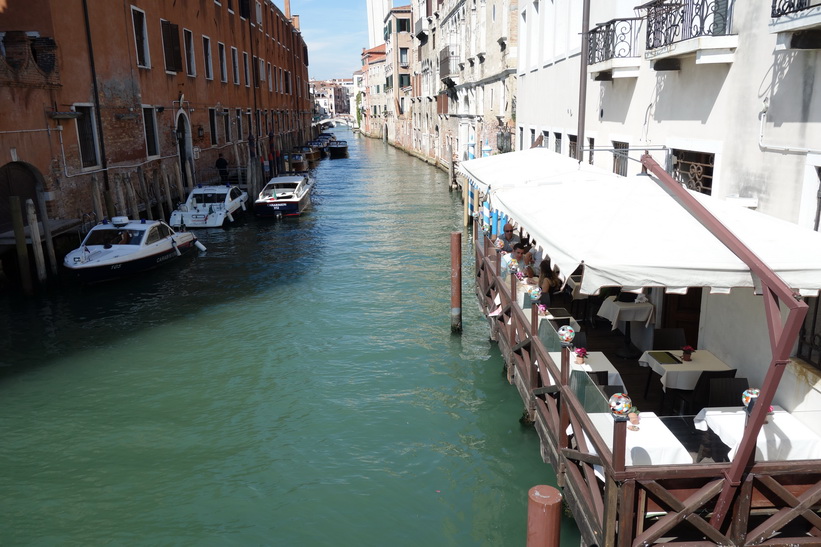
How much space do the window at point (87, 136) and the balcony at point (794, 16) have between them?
52.9 feet

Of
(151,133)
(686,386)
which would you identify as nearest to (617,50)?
(686,386)

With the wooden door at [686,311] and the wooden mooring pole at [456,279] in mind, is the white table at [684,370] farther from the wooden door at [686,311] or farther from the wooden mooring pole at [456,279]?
the wooden mooring pole at [456,279]

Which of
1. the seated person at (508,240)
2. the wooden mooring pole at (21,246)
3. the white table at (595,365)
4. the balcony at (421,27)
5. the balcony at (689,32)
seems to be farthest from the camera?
the balcony at (421,27)

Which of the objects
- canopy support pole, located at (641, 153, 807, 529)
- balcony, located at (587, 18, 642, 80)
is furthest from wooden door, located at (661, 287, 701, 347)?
balcony, located at (587, 18, 642, 80)

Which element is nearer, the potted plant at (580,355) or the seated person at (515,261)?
the potted plant at (580,355)

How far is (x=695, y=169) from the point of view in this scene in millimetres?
7383

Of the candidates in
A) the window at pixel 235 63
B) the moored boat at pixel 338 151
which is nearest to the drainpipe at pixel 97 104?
the window at pixel 235 63

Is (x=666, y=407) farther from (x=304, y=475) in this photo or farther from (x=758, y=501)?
(x=304, y=475)

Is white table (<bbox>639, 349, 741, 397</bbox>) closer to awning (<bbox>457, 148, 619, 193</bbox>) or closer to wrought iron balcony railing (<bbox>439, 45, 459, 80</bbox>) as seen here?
awning (<bbox>457, 148, 619, 193</bbox>)

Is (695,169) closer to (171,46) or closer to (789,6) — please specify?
(789,6)

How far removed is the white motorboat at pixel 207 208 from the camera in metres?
20.7

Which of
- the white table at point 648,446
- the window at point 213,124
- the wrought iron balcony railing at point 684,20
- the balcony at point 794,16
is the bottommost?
the white table at point 648,446

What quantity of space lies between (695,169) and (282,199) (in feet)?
59.2

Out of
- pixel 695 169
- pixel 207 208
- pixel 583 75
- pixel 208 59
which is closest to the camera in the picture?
pixel 695 169
